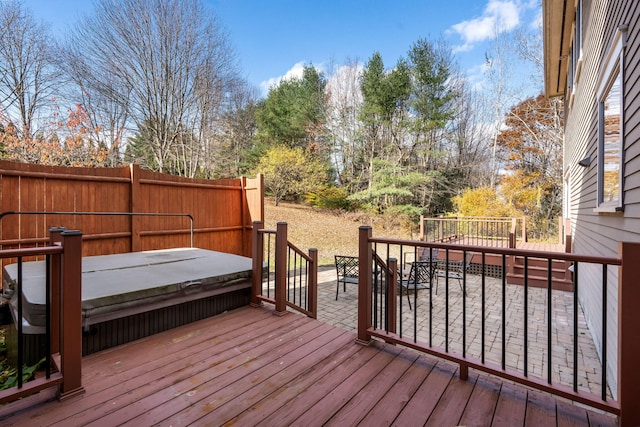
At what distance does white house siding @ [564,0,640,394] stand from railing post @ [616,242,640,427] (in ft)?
3.26

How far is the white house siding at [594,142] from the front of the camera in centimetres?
226

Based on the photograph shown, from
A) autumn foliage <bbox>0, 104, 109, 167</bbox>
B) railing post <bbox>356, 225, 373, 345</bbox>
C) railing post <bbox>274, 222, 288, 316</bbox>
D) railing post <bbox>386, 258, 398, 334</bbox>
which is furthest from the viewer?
autumn foliage <bbox>0, 104, 109, 167</bbox>

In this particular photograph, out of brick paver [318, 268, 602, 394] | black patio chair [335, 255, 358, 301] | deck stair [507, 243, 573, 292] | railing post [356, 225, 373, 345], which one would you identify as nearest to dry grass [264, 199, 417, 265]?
black patio chair [335, 255, 358, 301]

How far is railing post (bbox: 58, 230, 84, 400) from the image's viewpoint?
69.5 inches

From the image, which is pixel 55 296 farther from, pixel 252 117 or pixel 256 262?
pixel 252 117

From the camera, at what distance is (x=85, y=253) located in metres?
4.71

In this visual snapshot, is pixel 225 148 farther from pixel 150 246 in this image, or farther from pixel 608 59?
pixel 608 59

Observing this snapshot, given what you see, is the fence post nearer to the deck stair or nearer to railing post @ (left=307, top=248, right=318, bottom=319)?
railing post @ (left=307, top=248, right=318, bottom=319)

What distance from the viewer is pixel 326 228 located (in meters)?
13.5

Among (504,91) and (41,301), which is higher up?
(504,91)

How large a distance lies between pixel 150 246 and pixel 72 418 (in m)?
4.33

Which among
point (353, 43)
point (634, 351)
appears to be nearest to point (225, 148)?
point (353, 43)

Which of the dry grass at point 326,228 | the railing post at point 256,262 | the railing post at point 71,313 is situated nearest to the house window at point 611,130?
the railing post at point 256,262

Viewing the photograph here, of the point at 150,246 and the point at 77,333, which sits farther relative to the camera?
the point at 150,246
